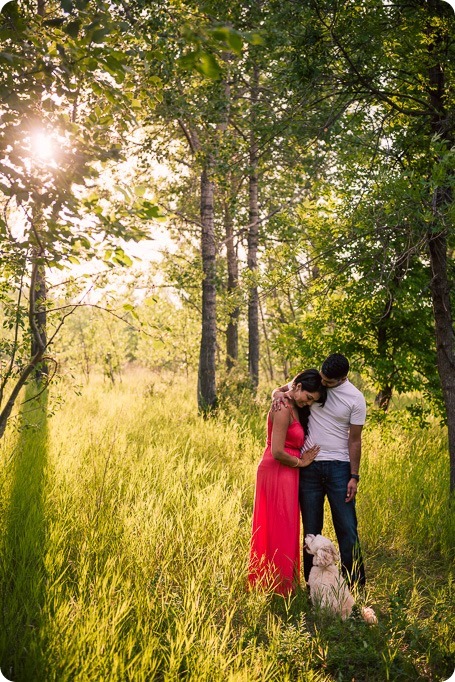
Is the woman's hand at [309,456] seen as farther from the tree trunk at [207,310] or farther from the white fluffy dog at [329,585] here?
the tree trunk at [207,310]

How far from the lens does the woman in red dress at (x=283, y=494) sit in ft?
15.2

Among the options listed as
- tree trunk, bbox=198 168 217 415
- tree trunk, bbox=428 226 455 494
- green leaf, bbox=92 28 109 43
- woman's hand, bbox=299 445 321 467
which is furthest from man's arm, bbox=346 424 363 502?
tree trunk, bbox=198 168 217 415

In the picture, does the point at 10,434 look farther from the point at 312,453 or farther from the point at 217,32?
the point at 217,32

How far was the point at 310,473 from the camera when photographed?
15.8ft

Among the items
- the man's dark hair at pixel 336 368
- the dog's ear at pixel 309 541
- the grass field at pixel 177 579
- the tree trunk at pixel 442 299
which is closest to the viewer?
the grass field at pixel 177 579

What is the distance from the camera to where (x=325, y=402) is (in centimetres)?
477

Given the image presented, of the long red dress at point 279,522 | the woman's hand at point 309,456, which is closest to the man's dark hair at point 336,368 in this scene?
the long red dress at point 279,522

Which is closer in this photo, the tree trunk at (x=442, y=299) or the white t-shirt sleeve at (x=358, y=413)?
the white t-shirt sleeve at (x=358, y=413)

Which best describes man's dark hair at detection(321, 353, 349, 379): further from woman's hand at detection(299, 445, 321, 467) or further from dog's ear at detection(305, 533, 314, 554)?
dog's ear at detection(305, 533, 314, 554)

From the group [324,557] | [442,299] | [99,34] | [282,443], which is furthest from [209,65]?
[442,299]

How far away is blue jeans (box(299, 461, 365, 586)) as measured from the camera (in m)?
4.70

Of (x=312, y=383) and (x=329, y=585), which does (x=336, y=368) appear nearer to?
(x=312, y=383)

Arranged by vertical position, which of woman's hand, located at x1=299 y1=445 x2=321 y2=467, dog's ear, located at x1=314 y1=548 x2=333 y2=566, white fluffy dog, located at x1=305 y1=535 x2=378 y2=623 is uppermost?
woman's hand, located at x1=299 y1=445 x2=321 y2=467

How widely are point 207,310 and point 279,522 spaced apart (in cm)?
734
